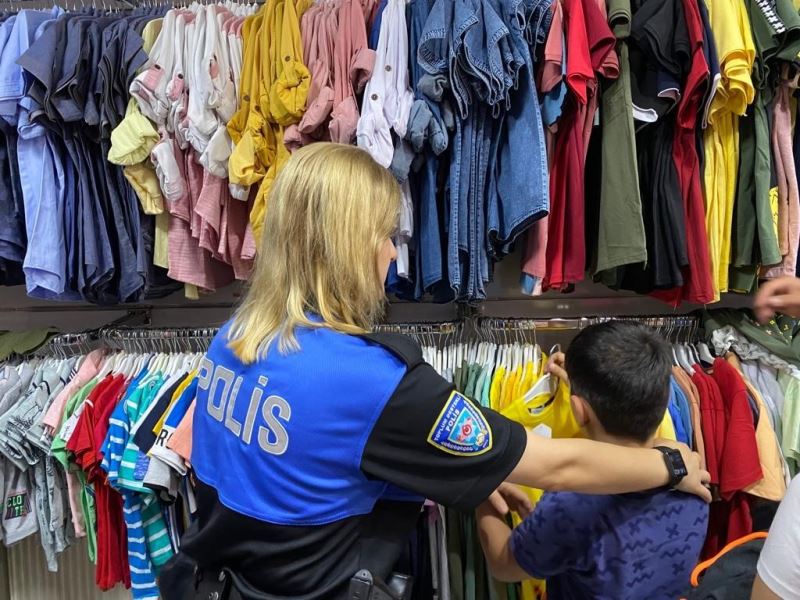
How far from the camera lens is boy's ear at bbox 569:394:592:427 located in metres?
1.21

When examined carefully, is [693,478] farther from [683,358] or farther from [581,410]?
[683,358]

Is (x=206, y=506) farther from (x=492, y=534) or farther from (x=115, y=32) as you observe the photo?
(x=115, y=32)

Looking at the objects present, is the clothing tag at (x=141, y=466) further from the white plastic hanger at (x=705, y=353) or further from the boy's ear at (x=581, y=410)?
the white plastic hanger at (x=705, y=353)

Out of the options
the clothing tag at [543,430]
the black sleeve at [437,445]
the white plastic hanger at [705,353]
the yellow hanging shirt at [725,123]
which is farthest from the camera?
the white plastic hanger at [705,353]

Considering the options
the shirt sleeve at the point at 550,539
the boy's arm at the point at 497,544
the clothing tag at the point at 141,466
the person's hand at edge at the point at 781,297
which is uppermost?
the person's hand at edge at the point at 781,297

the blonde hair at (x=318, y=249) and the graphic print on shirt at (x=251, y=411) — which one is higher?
the blonde hair at (x=318, y=249)

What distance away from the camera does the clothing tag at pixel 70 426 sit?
171cm

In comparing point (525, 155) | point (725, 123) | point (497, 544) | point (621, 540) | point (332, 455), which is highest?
point (725, 123)

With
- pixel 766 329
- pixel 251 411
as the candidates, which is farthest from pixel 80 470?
pixel 766 329

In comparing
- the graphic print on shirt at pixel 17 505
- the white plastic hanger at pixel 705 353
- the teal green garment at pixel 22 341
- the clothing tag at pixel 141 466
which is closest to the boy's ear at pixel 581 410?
the white plastic hanger at pixel 705 353

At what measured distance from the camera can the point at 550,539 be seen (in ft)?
3.72

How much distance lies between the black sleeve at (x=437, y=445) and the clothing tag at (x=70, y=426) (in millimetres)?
1217

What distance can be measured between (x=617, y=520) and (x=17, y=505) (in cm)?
177

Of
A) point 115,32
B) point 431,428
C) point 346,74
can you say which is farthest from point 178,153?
point 431,428
